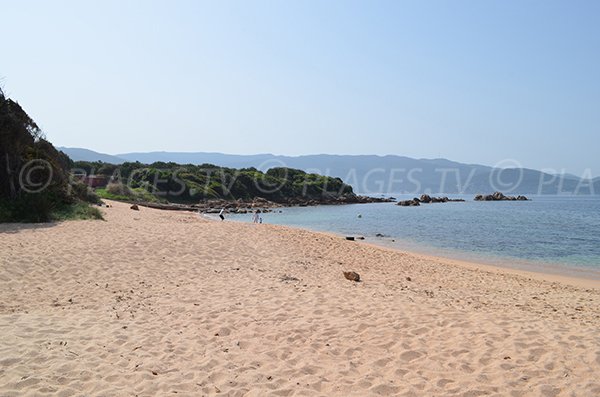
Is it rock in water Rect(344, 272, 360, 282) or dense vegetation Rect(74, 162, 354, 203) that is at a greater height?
dense vegetation Rect(74, 162, 354, 203)

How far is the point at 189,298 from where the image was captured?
8.55 meters

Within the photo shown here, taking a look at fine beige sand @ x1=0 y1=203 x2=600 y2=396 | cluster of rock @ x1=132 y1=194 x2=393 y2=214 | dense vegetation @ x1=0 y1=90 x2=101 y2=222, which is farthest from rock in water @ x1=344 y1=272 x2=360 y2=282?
cluster of rock @ x1=132 y1=194 x2=393 y2=214

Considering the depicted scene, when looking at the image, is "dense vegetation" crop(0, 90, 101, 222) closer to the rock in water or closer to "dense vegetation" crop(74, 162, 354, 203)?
the rock in water

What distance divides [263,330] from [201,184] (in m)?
67.7

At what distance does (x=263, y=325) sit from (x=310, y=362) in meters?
1.58

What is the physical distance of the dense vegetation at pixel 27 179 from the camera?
1778 centimetres

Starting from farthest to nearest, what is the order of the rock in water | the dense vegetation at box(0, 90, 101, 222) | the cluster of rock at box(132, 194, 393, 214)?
1. the cluster of rock at box(132, 194, 393, 214)
2. the dense vegetation at box(0, 90, 101, 222)
3. the rock in water

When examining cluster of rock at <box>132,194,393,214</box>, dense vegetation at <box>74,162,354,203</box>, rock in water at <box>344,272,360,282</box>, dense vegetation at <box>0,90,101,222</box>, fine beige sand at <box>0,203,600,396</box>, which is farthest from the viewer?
dense vegetation at <box>74,162,354,203</box>

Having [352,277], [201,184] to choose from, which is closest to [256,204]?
[201,184]

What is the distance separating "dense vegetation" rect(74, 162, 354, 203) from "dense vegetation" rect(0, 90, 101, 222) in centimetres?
2704

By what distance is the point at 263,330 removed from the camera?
22.2 feet

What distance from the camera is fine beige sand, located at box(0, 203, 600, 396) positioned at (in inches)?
195

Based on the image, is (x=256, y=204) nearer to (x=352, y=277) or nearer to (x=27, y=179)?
(x=27, y=179)

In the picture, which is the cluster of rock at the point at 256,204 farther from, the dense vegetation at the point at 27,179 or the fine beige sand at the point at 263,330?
the fine beige sand at the point at 263,330
